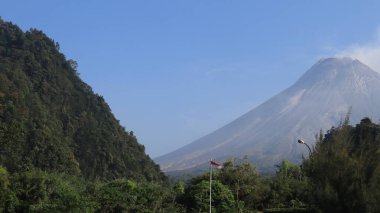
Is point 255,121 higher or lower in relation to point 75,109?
higher

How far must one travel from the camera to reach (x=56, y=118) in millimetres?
56969

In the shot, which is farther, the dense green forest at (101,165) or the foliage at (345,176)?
the dense green forest at (101,165)

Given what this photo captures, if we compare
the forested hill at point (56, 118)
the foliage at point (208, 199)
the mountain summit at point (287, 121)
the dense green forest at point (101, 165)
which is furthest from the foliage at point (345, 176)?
the mountain summit at point (287, 121)

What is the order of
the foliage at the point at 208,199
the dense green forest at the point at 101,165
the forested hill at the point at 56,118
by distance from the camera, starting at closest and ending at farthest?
1. the dense green forest at the point at 101,165
2. the foliage at the point at 208,199
3. the forested hill at the point at 56,118

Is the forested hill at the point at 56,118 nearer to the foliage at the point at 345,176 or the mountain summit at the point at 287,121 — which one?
the foliage at the point at 345,176

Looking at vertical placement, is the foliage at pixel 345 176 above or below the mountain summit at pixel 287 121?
below

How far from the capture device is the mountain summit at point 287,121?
14538cm

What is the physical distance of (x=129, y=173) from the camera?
5497 centimetres

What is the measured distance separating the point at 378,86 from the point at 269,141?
210 feet

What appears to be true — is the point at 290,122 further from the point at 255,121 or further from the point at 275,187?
the point at 275,187

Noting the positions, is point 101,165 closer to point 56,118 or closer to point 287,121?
point 56,118

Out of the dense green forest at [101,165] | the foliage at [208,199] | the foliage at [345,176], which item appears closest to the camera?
the foliage at [345,176]

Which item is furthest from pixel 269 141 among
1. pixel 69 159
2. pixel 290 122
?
pixel 69 159

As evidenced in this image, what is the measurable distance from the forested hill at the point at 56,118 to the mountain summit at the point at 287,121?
71.1m
